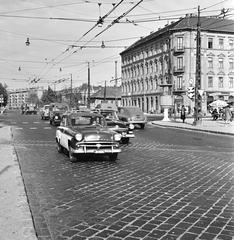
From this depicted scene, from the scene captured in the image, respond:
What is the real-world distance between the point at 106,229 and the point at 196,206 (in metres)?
1.69

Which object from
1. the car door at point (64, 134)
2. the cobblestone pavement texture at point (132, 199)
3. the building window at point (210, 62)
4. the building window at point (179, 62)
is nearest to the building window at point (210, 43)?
the building window at point (210, 62)

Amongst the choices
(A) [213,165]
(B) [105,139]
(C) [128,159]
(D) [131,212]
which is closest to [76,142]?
(B) [105,139]

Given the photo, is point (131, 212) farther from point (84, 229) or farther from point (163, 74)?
point (163, 74)

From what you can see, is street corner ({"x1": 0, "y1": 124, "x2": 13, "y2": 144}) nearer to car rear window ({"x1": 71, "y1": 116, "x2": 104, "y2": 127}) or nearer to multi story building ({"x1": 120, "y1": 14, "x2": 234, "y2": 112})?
car rear window ({"x1": 71, "y1": 116, "x2": 104, "y2": 127})

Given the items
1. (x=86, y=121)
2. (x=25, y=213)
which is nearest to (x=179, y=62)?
(x=86, y=121)

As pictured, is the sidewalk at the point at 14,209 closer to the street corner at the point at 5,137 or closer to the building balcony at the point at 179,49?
the street corner at the point at 5,137

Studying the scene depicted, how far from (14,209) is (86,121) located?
579cm

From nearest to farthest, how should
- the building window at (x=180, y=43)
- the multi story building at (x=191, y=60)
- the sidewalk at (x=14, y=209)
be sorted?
the sidewalk at (x=14, y=209), the multi story building at (x=191, y=60), the building window at (x=180, y=43)

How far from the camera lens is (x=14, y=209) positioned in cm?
502

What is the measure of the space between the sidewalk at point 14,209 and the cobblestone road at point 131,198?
0.14 m

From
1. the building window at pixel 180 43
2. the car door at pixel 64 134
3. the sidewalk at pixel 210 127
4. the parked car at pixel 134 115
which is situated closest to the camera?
the car door at pixel 64 134

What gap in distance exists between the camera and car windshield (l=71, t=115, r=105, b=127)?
10586 millimetres

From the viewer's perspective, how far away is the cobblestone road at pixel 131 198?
14.2 ft

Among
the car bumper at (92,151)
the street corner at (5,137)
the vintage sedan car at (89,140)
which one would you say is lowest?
the street corner at (5,137)
